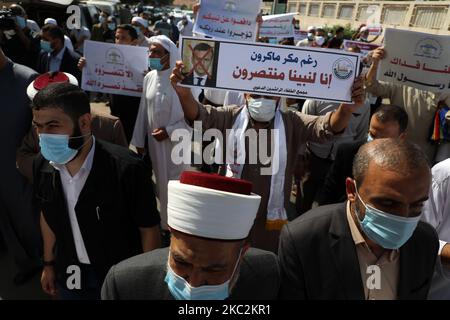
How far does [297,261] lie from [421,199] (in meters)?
0.53

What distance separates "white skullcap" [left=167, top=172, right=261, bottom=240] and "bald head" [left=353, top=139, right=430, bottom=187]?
49cm

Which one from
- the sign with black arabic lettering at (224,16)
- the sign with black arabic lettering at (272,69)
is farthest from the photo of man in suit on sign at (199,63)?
the sign with black arabic lettering at (224,16)

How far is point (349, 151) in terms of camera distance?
2.55 meters

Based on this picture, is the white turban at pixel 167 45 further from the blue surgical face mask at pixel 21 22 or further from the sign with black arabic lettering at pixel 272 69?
the blue surgical face mask at pixel 21 22

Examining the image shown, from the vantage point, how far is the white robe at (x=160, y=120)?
339 cm

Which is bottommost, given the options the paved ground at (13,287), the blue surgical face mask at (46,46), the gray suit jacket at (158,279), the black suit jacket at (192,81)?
the paved ground at (13,287)

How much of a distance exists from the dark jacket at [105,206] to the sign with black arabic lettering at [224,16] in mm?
2171

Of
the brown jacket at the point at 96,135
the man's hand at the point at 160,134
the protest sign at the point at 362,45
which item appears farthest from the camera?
the protest sign at the point at 362,45

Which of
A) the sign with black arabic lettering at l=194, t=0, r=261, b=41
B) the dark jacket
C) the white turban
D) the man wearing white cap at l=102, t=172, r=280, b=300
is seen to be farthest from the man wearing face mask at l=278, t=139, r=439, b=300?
the sign with black arabic lettering at l=194, t=0, r=261, b=41

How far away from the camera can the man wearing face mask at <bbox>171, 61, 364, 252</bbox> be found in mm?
2438

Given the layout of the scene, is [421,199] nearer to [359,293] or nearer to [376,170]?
[376,170]

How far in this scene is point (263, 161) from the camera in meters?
2.48

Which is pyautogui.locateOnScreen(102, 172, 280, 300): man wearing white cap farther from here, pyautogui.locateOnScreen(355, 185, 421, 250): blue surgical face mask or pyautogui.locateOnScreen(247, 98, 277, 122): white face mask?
pyautogui.locateOnScreen(247, 98, 277, 122): white face mask
